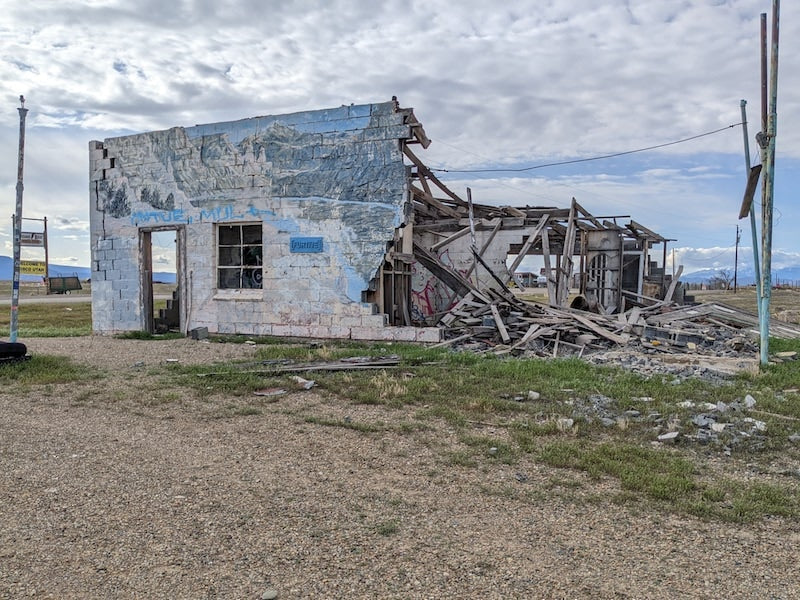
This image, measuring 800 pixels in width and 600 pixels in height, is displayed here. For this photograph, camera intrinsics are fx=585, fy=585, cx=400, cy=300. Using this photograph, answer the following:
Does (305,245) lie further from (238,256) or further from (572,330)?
(572,330)

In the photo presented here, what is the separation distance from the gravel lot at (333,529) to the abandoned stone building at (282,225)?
7.14 meters

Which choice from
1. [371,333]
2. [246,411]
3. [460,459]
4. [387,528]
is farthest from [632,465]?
[371,333]

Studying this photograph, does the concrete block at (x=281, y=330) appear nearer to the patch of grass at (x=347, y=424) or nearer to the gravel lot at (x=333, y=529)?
the patch of grass at (x=347, y=424)

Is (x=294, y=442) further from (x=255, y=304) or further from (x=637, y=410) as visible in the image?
(x=255, y=304)

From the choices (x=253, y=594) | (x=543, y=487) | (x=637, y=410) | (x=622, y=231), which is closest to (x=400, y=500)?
(x=543, y=487)

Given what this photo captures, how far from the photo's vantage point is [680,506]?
3.84 m

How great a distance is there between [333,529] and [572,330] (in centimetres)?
917

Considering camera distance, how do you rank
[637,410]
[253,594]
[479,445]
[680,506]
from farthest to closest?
[637,410], [479,445], [680,506], [253,594]

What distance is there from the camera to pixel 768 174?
9320mm

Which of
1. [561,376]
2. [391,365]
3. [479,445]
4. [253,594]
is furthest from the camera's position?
[391,365]

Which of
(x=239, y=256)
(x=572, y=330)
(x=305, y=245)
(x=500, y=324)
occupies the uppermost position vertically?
(x=305, y=245)

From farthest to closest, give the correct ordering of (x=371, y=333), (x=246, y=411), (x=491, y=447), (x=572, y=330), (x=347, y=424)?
1. (x=371, y=333)
2. (x=572, y=330)
3. (x=246, y=411)
4. (x=347, y=424)
5. (x=491, y=447)

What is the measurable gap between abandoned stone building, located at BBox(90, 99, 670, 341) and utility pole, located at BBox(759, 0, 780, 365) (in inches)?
210

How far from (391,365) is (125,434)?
14.4 feet
